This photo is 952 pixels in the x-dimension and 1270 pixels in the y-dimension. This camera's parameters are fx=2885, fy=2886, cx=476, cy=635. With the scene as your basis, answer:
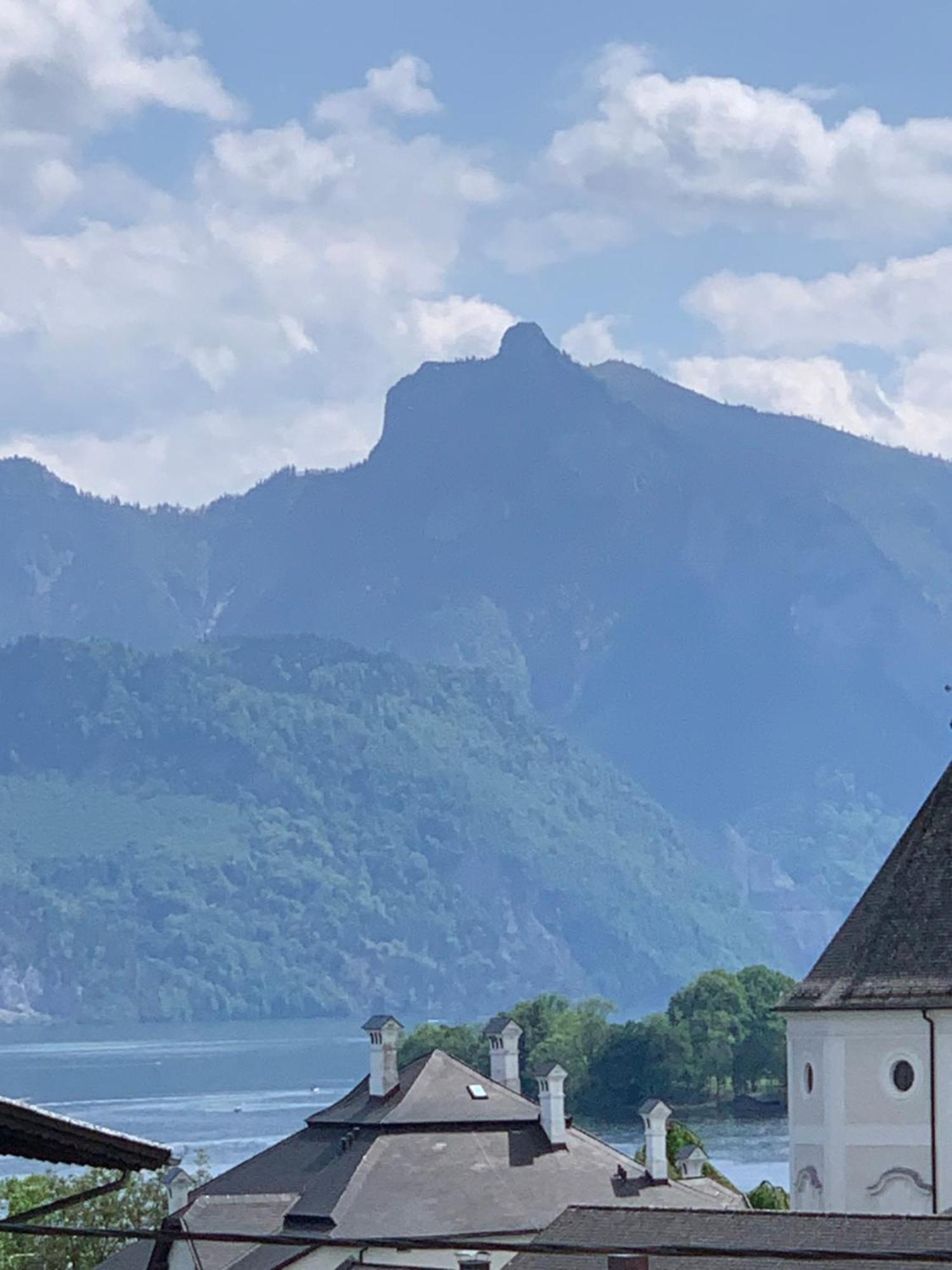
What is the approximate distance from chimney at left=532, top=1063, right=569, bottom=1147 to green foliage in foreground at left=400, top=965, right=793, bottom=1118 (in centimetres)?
10067

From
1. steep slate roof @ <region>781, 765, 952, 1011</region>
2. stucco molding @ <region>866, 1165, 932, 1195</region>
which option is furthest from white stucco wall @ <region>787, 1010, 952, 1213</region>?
steep slate roof @ <region>781, 765, 952, 1011</region>

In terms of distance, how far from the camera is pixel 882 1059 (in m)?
40.3

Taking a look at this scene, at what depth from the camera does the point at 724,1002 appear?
16250cm

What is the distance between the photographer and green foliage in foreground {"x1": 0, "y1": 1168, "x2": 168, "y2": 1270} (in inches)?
2404

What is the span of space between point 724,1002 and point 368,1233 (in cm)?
11943

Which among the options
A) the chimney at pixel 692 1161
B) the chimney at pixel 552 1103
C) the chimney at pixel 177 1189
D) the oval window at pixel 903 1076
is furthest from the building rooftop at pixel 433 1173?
the oval window at pixel 903 1076

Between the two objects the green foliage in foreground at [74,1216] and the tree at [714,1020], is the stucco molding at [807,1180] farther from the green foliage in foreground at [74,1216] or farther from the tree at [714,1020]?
the tree at [714,1020]

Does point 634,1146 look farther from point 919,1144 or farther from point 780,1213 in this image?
point 780,1213

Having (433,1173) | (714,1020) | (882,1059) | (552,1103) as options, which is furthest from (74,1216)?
(714,1020)

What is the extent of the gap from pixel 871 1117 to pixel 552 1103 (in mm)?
10957

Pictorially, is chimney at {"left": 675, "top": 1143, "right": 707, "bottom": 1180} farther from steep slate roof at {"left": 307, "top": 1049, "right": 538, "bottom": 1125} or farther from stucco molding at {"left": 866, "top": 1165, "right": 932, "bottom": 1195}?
stucco molding at {"left": 866, "top": 1165, "right": 932, "bottom": 1195}

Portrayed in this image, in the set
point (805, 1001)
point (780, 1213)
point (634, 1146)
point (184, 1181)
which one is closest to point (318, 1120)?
point (184, 1181)

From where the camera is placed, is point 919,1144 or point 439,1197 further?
point 439,1197

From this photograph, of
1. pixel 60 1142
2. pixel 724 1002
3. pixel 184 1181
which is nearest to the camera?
pixel 60 1142
